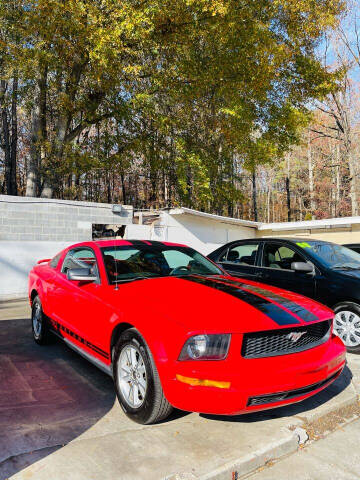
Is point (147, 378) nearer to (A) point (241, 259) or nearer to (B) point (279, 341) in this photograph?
→ (B) point (279, 341)

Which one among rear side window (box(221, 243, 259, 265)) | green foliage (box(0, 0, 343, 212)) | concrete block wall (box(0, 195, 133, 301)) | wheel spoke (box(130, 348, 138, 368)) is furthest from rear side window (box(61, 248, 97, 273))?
green foliage (box(0, 0, 343, 212))

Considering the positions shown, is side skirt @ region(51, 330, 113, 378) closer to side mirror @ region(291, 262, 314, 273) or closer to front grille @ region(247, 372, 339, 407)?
front grille @ region(247, 372, 339, 407)

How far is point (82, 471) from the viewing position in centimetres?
237

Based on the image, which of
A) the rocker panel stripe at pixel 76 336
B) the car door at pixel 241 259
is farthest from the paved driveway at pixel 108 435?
the car door at pixel 241 259

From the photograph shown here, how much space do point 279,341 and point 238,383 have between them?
20.2 inches

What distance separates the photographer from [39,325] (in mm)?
5352

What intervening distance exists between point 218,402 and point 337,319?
10.1 ft

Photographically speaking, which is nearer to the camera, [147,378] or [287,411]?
[147,378]

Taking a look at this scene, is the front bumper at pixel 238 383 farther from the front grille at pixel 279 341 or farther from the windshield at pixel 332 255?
the windshield at pixel 332 255

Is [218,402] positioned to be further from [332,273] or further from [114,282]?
[332,273]

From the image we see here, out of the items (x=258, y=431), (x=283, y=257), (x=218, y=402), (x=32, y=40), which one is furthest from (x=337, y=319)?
(x=32, y=40)

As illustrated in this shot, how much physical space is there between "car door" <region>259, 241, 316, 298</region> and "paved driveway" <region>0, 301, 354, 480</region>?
1.59 metres

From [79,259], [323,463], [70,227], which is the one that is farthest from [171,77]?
[323,463]

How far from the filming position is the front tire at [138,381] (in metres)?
2.85
